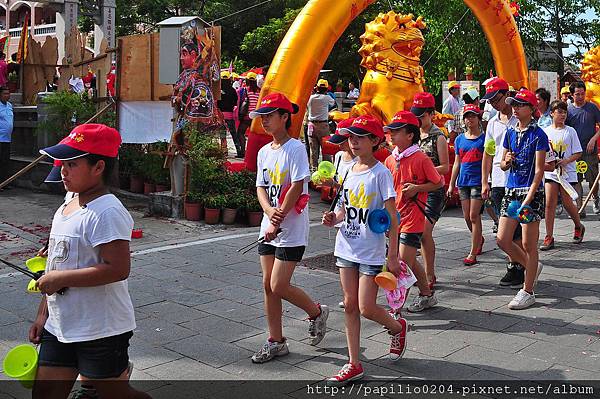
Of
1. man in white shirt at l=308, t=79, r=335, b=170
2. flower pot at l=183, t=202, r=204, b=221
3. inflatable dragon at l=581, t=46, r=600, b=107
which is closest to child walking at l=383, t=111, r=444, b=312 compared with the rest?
flower pot at l=183, t=202, r=204, b=221

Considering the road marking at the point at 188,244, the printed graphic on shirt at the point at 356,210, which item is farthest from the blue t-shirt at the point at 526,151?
the road marking at the point at 188,244

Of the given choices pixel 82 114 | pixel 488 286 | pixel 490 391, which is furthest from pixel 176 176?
pixel 490 391

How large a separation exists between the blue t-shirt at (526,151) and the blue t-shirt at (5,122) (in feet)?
30.2

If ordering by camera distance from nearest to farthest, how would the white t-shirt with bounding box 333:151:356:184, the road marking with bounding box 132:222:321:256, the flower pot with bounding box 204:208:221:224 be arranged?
the white t-shirt with bounding box 333:151:356:184 → the road marking with bounding box 132:222:321:256 → the flower pot with bounding box 204:208:221:224

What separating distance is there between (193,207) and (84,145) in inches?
267

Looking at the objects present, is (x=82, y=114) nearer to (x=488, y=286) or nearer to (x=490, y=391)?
(x=488, y=286)

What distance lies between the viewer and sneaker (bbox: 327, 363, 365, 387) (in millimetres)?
4461

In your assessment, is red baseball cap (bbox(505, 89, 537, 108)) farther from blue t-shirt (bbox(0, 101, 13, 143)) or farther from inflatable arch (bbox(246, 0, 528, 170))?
blue t-shirt (bbox(0, 101, 13, 143))

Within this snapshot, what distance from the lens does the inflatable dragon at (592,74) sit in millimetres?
15320

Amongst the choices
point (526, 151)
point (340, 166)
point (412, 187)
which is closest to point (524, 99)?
point (526, 151)

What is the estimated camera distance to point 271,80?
9.77 metres

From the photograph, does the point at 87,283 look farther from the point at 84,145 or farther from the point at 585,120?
the point at 585,120

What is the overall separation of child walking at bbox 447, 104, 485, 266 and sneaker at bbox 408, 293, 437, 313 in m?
1.76

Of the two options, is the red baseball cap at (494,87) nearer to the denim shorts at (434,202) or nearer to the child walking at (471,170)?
the child walking at (471,170)
